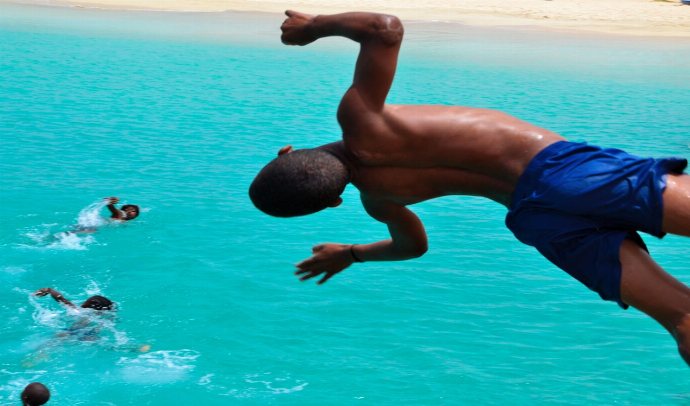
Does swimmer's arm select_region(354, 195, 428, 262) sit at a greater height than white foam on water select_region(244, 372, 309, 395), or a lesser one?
greater

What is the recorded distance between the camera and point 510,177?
316cm

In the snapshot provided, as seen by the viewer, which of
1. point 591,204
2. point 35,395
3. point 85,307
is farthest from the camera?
point 85,307

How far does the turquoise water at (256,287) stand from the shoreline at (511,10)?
20453mm

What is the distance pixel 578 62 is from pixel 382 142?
24219 mm

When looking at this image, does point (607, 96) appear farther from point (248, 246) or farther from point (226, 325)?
point (226, 325)

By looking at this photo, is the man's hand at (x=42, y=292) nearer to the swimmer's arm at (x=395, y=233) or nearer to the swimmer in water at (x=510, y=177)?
the swimmer's arm at (x=395, y=233)

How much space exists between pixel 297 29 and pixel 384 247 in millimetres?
1237

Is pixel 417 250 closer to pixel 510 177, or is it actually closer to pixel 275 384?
pixel 510 177

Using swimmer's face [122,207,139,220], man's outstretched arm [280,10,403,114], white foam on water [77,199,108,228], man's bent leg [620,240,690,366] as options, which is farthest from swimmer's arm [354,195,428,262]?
white foam on water [77,199,108,228]

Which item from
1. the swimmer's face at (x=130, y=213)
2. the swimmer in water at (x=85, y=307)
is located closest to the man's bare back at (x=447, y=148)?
the swimmer in water at (x=85, y=307)

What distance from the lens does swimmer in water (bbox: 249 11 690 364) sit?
291 cm

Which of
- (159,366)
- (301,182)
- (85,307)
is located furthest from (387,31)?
(85,307)

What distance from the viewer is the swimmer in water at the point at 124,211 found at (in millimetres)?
9867

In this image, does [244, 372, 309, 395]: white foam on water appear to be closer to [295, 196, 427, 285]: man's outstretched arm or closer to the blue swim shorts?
[295, 196, 427, 285]: man's outstretched arm
